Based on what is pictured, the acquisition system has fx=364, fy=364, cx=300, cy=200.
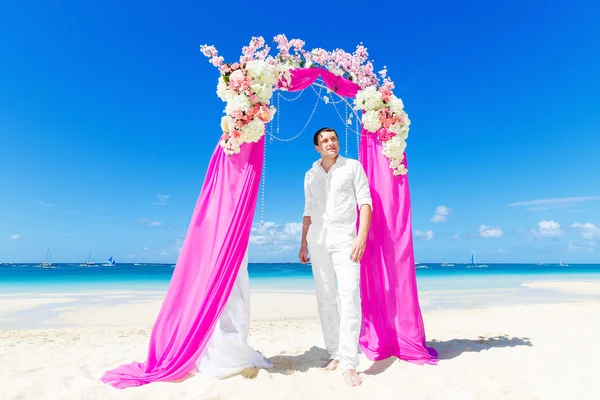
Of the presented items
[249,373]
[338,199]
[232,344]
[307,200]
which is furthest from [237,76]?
[249,373]

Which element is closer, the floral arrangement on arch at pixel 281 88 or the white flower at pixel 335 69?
the floral arrangement on arch at pixel 281 88

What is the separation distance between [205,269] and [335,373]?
1.44 m

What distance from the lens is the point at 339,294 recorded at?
320 centimetres

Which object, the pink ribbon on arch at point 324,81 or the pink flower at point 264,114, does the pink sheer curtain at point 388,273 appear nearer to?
the pink ribbon on arch at point 324,81

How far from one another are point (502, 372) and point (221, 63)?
3785 mm

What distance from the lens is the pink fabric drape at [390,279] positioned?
3625 mm

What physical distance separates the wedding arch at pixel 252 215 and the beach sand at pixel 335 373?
A: 0.28 meters

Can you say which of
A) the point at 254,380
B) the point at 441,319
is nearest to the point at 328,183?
the point at 254,380

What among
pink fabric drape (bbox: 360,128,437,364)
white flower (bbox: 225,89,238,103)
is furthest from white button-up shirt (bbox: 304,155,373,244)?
white flower (bbox: 225,89,238,103)

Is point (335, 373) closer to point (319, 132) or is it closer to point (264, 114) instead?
point (319, 132)

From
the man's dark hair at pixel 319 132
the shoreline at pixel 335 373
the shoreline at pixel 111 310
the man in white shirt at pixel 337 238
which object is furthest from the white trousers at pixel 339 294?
the shoreline at pixel 111 310

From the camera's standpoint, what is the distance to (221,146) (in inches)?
137

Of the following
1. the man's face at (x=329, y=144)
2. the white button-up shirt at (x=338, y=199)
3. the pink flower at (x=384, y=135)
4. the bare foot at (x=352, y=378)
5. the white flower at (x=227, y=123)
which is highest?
the pink flower at (x=384, y=135)

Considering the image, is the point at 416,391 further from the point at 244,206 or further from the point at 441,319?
the point at 441,319
